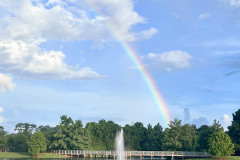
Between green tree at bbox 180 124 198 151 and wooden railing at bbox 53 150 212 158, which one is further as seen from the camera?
green tree at bbox 180 124 198 151

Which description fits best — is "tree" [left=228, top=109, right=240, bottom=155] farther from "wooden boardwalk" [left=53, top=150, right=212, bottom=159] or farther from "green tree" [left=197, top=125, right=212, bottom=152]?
"wooden boardwalk" [left=53, top=150, right=212, bottom=159]

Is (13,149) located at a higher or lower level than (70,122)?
lower

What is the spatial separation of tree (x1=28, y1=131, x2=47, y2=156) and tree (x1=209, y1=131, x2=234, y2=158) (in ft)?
188

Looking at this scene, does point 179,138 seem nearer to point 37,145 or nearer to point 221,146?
point 221,146

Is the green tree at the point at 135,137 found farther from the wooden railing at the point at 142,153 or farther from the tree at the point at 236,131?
the tree at the point at 236,131

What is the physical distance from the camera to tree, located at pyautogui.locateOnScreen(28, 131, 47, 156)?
10251 cm

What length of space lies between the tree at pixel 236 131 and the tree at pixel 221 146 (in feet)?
13.0

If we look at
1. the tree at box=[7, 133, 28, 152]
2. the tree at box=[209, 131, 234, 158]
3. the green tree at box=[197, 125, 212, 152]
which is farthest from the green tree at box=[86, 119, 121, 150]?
the tree at box=[209, 131, 234, 158]

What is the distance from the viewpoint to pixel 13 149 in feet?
389

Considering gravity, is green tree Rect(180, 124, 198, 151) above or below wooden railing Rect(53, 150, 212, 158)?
above

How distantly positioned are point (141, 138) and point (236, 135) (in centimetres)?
4363

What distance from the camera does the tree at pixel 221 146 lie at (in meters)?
72.6

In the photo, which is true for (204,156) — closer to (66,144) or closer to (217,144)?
(217,144)

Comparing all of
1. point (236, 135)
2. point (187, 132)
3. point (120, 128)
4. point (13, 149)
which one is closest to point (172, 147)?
point (187, 132)
